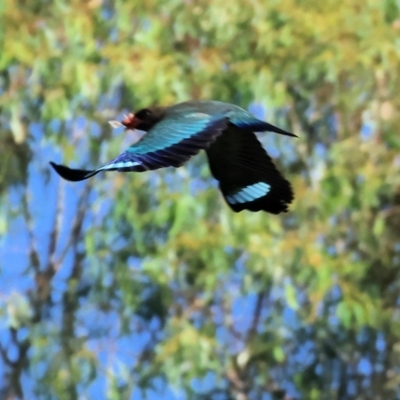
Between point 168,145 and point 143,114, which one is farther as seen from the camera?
point 143,114

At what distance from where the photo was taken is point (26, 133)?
3.68 m

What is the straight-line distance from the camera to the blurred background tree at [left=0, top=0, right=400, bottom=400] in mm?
3404

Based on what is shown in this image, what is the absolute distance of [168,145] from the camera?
1263 millimetres

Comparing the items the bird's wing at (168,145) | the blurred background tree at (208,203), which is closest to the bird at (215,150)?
the bird's wing at (168,145)

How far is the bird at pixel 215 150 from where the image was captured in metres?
1.22

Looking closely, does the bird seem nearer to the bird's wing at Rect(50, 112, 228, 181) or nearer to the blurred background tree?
the bird's wing at Rect(50, 112, 228, 181)

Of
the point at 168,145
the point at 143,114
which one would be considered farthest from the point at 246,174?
the point at 168,145

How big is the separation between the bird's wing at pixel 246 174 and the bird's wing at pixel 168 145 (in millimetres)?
158

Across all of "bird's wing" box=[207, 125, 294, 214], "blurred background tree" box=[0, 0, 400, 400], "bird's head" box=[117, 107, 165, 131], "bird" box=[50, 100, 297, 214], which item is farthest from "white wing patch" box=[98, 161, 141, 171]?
"blurred background tree" box=[0, 0, 400, 400]

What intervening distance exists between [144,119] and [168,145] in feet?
0.65

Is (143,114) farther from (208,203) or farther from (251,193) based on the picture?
(208,203)

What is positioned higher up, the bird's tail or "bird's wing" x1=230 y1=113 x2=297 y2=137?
"bird's wing" x1=230 y1=113 x2=297 y2=137

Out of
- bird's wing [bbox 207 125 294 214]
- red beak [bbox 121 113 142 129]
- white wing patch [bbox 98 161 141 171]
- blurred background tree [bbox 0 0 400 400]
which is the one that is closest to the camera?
white wing patch [bbox 98 161 141 171]

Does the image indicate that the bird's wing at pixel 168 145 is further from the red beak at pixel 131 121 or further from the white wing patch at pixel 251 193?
the white wing patch at pixel 251 193
